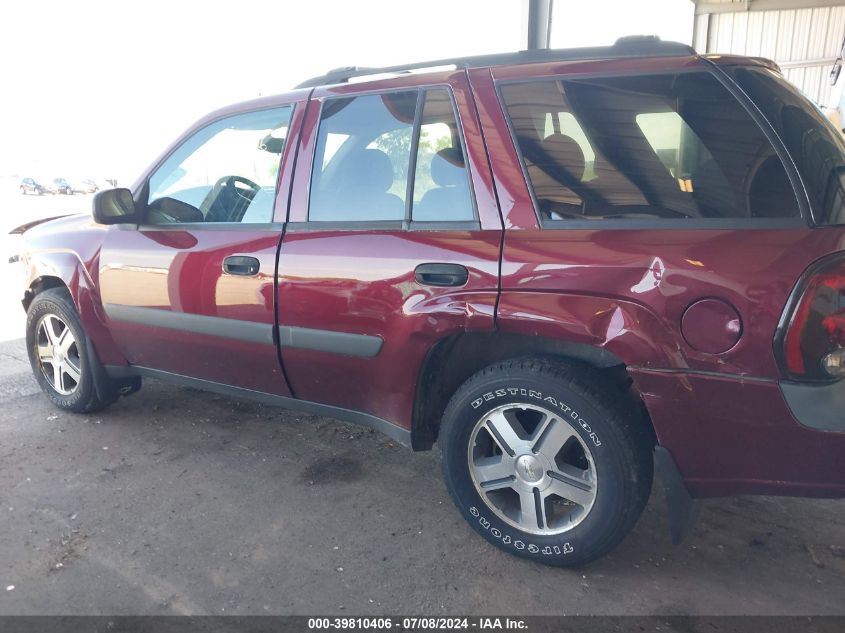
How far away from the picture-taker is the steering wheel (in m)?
3.08

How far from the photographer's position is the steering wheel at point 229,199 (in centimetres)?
308

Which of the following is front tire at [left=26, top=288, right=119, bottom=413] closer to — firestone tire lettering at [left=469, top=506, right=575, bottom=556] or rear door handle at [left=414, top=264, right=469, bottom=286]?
rear door handle at [left=414, top=264, right=469, bottom=286]

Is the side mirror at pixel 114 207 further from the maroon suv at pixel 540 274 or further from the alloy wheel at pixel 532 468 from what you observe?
the alloy wheel at pixel 532 468

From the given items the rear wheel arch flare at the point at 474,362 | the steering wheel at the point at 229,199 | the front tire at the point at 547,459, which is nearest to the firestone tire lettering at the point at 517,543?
the front tire at the point at 547,459

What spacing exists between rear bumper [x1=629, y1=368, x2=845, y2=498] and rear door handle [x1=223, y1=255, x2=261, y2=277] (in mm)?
1677

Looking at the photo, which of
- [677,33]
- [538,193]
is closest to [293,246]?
[538,193]

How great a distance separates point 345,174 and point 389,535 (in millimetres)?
1530

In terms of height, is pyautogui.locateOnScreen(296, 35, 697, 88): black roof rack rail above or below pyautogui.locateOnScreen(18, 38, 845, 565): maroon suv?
above

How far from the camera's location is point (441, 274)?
2.41 metres

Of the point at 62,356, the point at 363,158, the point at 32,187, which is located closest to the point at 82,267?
the point at 62,356

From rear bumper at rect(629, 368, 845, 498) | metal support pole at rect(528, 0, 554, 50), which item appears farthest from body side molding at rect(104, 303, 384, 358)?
metal support pole at rect(528, 0, 554, 50)

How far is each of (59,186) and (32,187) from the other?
1297 mm

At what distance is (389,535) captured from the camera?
2656mm

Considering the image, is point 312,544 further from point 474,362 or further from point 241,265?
point 241,265
